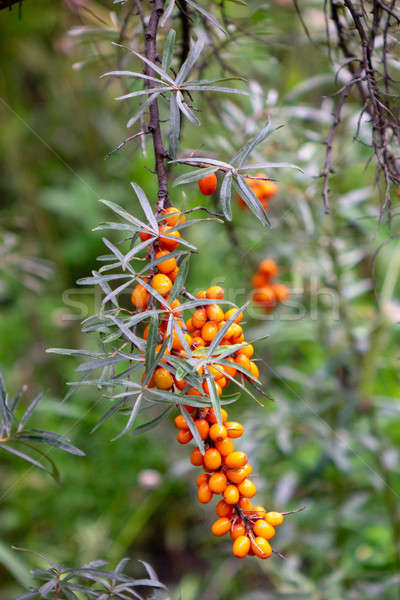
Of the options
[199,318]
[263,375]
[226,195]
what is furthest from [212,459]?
[263,375]

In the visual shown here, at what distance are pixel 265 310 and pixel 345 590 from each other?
696 millimetres

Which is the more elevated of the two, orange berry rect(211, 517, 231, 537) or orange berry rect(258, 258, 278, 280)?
orange berry rect(211, 517, 231, 537)

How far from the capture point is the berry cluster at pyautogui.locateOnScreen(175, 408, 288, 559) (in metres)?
0.43

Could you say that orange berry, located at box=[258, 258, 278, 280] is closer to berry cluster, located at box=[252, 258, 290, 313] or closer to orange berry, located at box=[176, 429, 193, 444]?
berry cluster, located at box=[252, 258, 290, 313]

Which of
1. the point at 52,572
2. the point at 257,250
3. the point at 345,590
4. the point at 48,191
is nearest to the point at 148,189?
the point at 48,191

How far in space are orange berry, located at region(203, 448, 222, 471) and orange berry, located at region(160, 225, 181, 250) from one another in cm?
18

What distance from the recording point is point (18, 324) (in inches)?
81.2

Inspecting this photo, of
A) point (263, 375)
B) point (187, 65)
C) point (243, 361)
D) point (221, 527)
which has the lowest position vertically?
point (263, 375)

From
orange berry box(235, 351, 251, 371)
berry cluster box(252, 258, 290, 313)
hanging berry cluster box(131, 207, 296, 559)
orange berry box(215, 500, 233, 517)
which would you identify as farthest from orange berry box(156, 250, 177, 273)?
berry cluster box(252, 258, 290, 313)

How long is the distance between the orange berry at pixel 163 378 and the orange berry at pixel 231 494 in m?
0.10

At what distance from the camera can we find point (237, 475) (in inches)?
17.3

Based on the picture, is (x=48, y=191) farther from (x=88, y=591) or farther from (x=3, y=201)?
(x=88, y=591)

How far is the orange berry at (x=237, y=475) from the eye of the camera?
1.44ft

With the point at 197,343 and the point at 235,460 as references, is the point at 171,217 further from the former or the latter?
the point at 235,460
